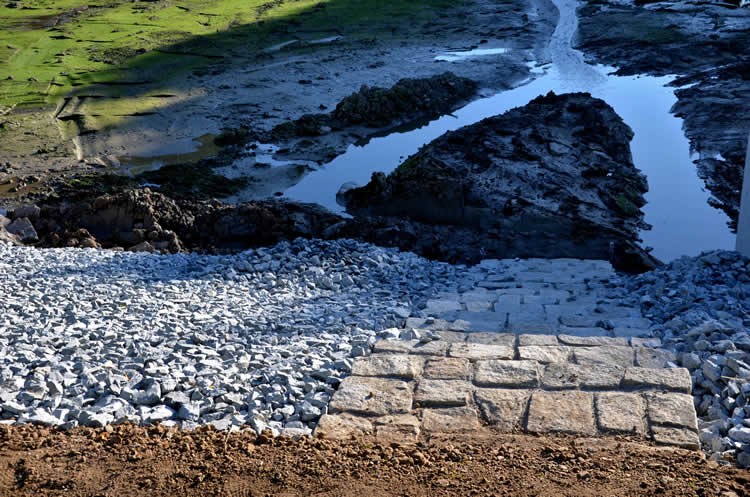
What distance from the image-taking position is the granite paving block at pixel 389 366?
238 inches

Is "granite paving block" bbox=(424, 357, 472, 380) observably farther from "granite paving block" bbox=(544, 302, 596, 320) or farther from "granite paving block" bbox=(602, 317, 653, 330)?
"granite paving block" bbox=(602, 317, 653, 330)

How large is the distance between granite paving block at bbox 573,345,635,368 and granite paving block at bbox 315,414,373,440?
78.3 inches

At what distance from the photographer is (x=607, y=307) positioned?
7734 mm

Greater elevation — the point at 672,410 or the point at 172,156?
the point at 672,410

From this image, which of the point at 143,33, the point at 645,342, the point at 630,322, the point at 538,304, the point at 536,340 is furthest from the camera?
the point at 143,33

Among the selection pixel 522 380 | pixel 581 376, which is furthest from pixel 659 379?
pixel 522 380

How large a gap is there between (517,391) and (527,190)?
731 centimetres

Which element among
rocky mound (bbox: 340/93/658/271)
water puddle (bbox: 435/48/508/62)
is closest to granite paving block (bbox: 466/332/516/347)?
rocky mound (bbox: 340/93/658/271)

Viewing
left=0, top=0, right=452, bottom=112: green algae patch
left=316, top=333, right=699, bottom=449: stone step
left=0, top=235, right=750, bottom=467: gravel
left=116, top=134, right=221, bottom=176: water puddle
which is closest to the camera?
left=316, top=333, right=699, bottom=449: stone step

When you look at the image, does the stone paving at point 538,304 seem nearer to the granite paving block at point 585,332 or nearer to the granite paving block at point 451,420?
the granite paving block at point 585,332

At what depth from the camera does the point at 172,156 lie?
15.6 meters

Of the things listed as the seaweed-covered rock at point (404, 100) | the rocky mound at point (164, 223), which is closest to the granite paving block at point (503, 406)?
the rocky mound at point (164, 223)

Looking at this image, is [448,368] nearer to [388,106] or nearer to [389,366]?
[389,366]

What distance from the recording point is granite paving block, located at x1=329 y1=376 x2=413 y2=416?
551cm
